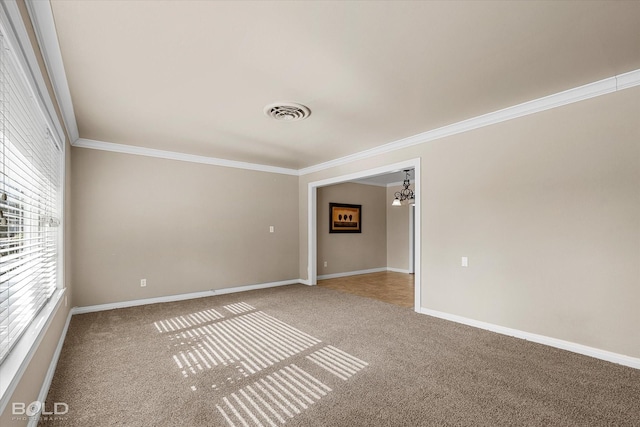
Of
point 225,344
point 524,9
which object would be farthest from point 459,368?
point 524,9

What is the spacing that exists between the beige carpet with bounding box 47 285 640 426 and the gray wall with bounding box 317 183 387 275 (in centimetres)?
319

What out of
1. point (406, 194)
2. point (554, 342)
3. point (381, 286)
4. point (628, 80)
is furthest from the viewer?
→ point (406, 194)

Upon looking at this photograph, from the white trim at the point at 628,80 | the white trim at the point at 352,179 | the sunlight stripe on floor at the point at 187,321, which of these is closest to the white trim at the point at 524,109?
the white trim at the point at 628,80

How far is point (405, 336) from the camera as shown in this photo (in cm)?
324

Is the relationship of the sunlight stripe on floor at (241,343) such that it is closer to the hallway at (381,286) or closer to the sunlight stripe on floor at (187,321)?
the sunlight stripe on floor at (187,321)

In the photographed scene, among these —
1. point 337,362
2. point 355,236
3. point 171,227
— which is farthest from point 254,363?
point 355,236

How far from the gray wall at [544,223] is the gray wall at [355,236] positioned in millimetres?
3095

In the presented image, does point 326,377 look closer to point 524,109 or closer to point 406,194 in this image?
point 524,109

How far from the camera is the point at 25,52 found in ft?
5.39

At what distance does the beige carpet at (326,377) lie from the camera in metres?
1.91

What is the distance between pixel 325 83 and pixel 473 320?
3.10 meters

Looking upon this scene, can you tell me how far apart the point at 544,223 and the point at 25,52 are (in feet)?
13.8

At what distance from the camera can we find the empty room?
1.83m

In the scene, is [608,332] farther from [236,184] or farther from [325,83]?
[236,184]
